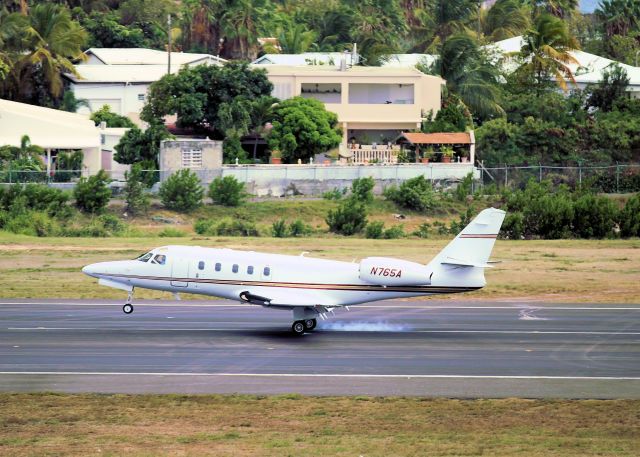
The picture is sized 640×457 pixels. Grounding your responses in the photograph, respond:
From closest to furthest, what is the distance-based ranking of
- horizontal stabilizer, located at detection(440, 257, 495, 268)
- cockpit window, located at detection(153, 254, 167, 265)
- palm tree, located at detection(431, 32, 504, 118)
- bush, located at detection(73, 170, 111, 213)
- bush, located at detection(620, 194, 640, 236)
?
horizontal stabilizer, located at detection(440, 257, 495, 268)
cockpit window, located at detection(153, 254, 167, 265)
bush, located at detection(620, 194, 640, 236)
bush, located at detection(73, 170, 111, 213)
palm tree, located at detection(431, 32, 504, 118)

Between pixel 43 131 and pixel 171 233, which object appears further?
pixel 43 131

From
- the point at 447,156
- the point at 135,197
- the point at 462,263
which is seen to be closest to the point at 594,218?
the point at 447,156

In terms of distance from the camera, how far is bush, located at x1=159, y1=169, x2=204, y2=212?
204ft

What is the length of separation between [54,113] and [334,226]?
1105 inches

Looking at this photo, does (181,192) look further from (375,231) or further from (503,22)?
(503,22)

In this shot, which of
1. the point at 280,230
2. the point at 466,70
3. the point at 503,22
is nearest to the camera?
the point at 280,230

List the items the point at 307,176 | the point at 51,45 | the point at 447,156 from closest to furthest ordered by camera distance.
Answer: the point at 307,176
the point at 447,156
the point at 51,45

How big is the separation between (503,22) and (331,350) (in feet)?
284

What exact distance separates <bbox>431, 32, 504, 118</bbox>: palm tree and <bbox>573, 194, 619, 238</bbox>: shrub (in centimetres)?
3000

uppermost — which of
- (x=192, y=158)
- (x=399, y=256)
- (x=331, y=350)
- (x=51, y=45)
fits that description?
(x=51, y=45)

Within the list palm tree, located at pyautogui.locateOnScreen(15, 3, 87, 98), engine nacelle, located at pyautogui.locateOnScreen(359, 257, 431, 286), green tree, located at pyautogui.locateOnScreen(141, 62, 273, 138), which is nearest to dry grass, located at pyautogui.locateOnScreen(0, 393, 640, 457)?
engine nacelle, located at pyautogui.locateOnScreen(359, 257, 431, 286)

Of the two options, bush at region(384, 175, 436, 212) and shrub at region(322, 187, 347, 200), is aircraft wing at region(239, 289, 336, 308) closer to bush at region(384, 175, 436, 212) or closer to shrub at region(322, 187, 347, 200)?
bush at region(384, 175, 436, 212)

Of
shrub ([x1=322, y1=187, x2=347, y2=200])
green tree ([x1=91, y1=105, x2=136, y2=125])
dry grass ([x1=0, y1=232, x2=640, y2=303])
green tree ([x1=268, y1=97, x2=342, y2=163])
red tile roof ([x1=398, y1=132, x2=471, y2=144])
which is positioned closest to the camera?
dry grass ([x1=0, y1=232, x2=640, y2=303])

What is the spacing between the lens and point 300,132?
7450cm
